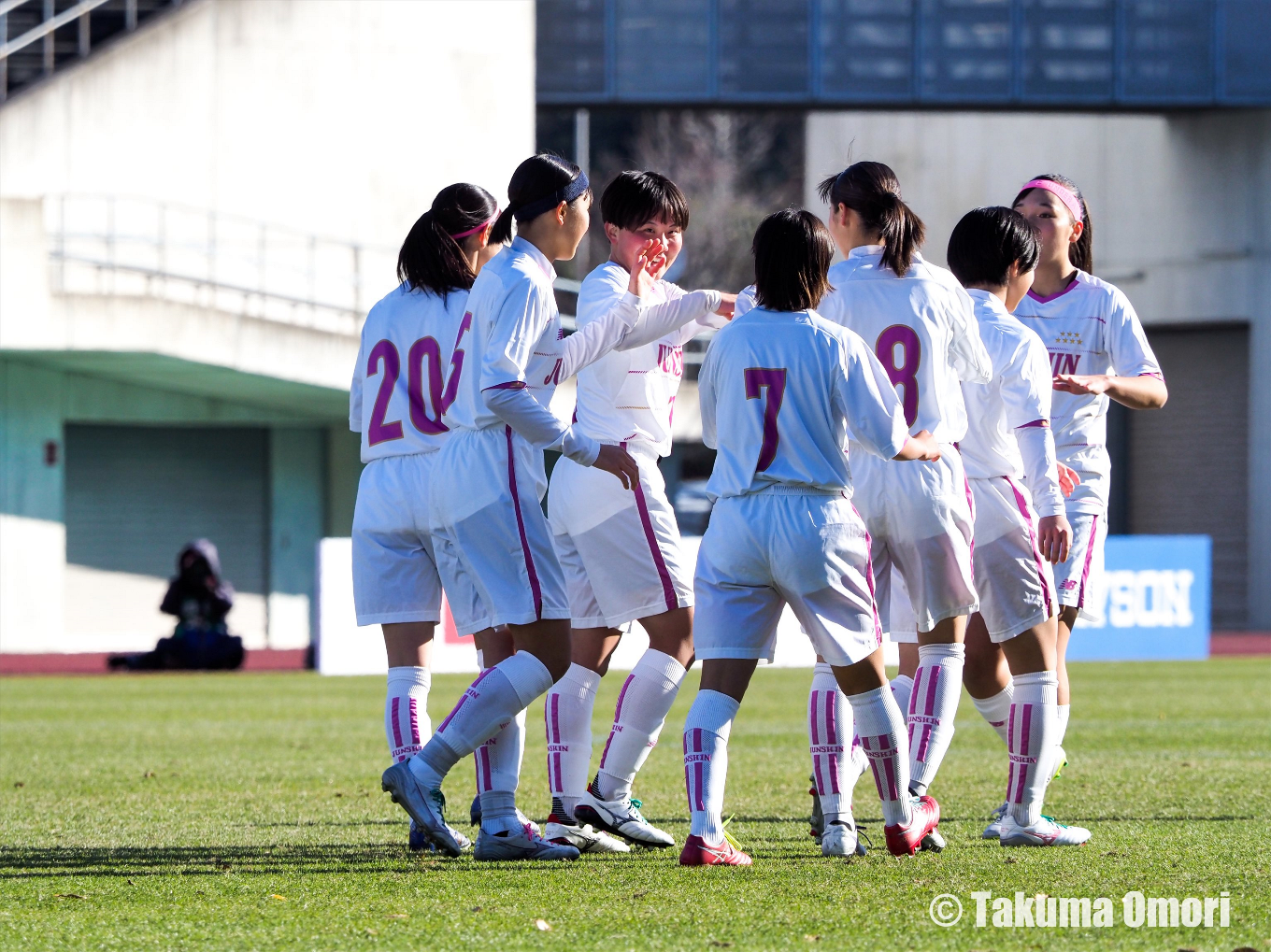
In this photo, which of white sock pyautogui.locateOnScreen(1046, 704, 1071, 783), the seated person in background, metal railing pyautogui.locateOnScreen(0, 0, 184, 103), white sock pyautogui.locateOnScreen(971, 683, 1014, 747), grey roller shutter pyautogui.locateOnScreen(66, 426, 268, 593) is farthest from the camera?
grey roller shutter pyautogui.locateOnScreen(66, 426, 268, 593)

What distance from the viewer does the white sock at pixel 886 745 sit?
5246 millimetres

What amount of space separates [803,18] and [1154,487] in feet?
34.0

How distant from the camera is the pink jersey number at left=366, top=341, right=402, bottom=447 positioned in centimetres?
586

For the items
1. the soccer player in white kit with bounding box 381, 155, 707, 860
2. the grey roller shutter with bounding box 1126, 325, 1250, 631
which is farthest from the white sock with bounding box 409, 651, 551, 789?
the grey roller shutter with bounding box 1126, 325, 1250, 631

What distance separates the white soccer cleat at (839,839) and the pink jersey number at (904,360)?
1289 mm

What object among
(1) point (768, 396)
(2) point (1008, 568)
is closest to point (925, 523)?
(2) point (1008, 568)

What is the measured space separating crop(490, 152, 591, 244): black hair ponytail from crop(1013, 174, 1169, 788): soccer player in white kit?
188 centimetres

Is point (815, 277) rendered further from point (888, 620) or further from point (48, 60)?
point (48, 60)

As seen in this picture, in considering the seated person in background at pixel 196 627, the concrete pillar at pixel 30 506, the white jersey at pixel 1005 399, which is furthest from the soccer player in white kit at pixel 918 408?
the concrete pillar at pixel 30 506

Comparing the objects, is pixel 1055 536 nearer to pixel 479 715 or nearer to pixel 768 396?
pixel 768 396

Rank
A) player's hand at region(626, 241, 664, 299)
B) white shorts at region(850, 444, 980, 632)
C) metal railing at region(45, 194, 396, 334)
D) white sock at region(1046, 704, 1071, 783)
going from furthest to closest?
metal railing at region(45, 194, 396, 334) → white sock at region(1046, 704, 1071, 783) → player's hand at region(626, 241, 664, 299) → white shorts at region(850, 444, 980, 632)

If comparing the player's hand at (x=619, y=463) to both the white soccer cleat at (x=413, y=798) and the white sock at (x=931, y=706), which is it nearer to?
the white soccer cleat at (x=413, y=798)

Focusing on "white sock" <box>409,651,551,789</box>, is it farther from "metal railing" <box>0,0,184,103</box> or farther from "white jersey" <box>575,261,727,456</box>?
"metal railing" <box>0,0,184,103</box>

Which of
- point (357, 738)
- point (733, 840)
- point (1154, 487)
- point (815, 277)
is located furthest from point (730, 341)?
point (1154, 487)
